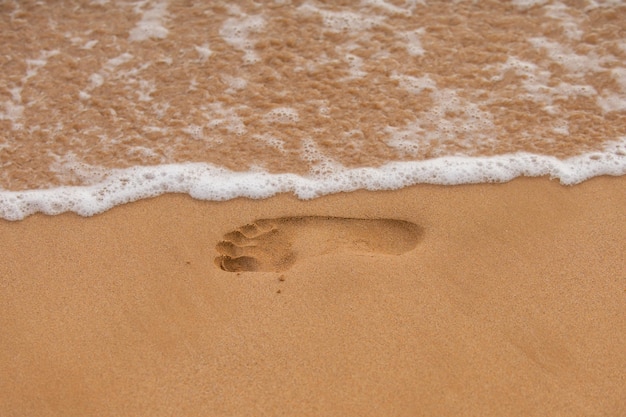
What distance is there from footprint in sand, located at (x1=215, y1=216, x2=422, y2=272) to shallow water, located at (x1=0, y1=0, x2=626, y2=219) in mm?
214

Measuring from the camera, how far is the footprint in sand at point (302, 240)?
2793 mm

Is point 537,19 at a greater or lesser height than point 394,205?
greater

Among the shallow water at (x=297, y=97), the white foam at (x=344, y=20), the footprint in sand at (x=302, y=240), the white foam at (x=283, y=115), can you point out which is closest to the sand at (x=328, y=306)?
the footprint in sand at (x=302, y=240)

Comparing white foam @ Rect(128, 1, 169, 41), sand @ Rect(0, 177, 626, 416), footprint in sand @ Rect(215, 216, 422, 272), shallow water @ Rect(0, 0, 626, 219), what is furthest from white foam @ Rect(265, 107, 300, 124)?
white foam @ Rect(128, 1, 169, 41)

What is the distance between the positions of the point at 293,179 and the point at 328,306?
77cm

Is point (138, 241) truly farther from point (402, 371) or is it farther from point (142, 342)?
point (402, 371)

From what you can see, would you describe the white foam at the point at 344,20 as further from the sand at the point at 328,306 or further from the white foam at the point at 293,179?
the sand at the point at 328,306

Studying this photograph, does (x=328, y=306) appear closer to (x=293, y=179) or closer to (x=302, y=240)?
(x=302, y=240)

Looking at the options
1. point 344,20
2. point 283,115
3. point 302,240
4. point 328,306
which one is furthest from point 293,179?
point 344,20

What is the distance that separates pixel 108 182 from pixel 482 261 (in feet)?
6.06

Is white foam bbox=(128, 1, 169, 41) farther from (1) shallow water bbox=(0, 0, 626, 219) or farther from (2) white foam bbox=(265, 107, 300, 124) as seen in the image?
(2) white foam bbox=(265, 107, 300, 124)

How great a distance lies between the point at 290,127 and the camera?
3.39 meters

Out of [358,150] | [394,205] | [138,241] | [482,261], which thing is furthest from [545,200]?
[138,241]

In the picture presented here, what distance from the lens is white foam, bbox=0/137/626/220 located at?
3.06m
